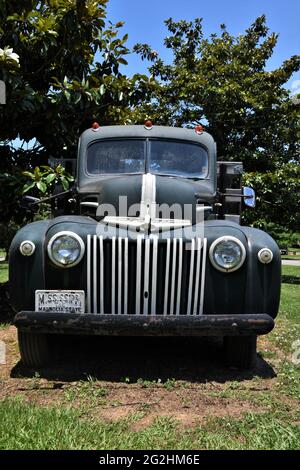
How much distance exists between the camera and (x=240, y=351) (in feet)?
13.6

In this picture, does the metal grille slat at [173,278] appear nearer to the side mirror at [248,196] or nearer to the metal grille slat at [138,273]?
the metal grille slat at [138,273]

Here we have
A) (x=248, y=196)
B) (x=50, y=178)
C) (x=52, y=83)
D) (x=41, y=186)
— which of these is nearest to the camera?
(x=248, y=196)

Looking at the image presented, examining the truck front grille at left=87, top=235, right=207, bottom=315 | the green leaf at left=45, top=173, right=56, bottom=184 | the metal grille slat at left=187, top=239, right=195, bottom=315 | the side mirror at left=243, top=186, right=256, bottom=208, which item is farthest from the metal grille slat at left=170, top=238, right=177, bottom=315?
the green leaf at left=45, top=173, right=56, bottom=184

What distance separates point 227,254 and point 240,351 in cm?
90

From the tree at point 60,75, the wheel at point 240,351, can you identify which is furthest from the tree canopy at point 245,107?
the wheel at point 240,351

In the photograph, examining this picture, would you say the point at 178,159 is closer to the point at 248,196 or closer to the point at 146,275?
the point at 248,196

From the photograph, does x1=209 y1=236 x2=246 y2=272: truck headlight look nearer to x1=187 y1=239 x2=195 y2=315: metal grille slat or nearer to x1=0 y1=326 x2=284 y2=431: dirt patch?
x1=187 y1=239 x2=195 y2=315: metal grille slat

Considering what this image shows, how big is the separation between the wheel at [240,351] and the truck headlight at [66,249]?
4.71 feet

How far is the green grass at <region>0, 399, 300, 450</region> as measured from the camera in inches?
105

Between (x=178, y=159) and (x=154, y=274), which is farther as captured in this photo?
(x=178, y=159)

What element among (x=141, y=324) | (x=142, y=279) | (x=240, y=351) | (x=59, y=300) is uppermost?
(x=142, y=279)

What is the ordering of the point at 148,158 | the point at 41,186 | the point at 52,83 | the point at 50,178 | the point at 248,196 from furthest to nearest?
the point at 52,83 → the point at 41,186 → the point at 50,178 → the point at 248,196 → the point at 148,158

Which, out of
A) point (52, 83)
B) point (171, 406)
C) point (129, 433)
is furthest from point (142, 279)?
point (52, 83)

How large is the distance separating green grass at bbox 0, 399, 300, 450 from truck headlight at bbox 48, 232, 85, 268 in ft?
3.45
